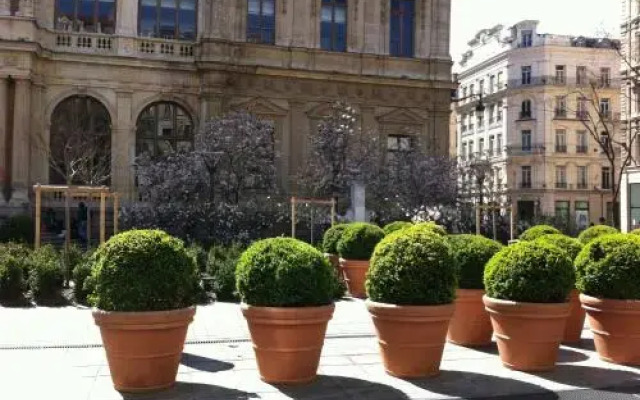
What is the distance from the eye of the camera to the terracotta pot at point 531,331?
756 cm

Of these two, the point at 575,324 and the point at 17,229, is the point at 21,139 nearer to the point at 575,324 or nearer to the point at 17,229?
the point at 17,229

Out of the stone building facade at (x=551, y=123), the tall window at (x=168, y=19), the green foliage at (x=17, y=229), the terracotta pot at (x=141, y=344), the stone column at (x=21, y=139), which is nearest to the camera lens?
the terracotta pot at (x=141, y=344)

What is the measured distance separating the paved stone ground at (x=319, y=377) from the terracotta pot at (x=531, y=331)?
Answer: 17 centimetres

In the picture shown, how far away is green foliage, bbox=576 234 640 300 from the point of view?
318 inches

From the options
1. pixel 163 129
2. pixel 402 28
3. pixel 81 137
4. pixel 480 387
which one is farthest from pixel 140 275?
pixel 402 28

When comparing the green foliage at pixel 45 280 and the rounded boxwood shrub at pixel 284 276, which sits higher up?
the rounded boxwood shrub at pixel 284 276

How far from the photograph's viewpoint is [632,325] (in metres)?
8.11

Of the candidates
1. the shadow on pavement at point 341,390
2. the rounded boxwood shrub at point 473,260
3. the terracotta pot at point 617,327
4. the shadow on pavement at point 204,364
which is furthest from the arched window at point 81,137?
the terracotta pot at point 617,327

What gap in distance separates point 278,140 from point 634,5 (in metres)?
26.0

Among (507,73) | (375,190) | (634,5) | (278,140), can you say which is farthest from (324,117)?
(507,73)

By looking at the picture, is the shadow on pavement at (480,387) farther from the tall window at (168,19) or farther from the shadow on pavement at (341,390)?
the tall window at (168,19)

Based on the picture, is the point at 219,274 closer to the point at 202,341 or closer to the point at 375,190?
the point at 202,341

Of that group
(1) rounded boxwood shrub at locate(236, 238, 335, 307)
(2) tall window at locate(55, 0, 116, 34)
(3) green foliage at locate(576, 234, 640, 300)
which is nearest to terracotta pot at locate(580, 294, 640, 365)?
(3) green foliage at locate(576, 234, 640, 300)

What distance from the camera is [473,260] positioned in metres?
9.12
